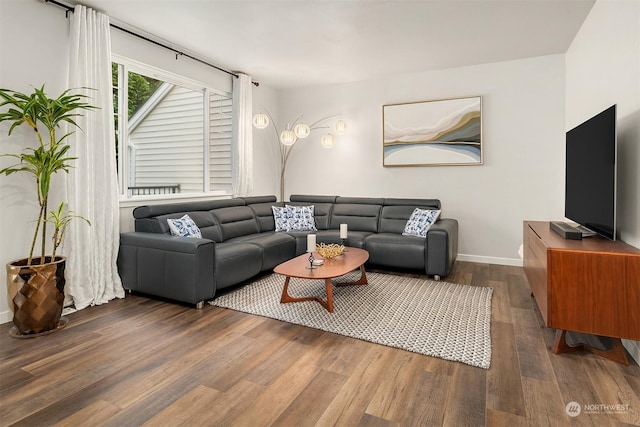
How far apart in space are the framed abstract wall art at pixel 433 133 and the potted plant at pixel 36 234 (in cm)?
374

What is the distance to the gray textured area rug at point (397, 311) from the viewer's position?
2.38 metres

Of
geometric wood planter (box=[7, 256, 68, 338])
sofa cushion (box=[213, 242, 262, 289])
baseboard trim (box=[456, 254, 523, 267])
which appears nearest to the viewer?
geometric wood planter (box=[7, 256, 68, 338])

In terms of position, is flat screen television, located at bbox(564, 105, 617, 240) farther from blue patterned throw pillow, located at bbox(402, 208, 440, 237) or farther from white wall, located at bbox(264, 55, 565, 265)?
blue patterned throw pillow, located at bbox(402, 208, 440, 237)

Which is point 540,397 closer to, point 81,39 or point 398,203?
point 398,203

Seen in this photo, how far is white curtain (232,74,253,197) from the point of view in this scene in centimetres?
500

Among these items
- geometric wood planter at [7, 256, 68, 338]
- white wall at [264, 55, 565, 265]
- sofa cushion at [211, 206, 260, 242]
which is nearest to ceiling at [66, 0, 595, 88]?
white wall at [264, 55, 565, 265]

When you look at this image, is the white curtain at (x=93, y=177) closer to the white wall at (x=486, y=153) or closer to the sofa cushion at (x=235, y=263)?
the sofa cushion at (x=235, y=263)

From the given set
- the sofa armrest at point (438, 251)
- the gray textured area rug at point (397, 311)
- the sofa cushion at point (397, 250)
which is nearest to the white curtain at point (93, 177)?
the gray textured area rug at point (397, 311)

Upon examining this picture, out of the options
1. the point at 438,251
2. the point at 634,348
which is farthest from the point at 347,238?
the point at 634,348

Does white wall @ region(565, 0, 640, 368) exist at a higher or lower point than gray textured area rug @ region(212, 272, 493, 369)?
higher

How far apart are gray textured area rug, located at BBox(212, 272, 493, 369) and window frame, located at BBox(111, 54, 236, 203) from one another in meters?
1.54

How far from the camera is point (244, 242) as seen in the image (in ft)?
12.6

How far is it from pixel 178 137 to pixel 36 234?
3097 mm

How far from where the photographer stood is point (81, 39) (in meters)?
3.06
